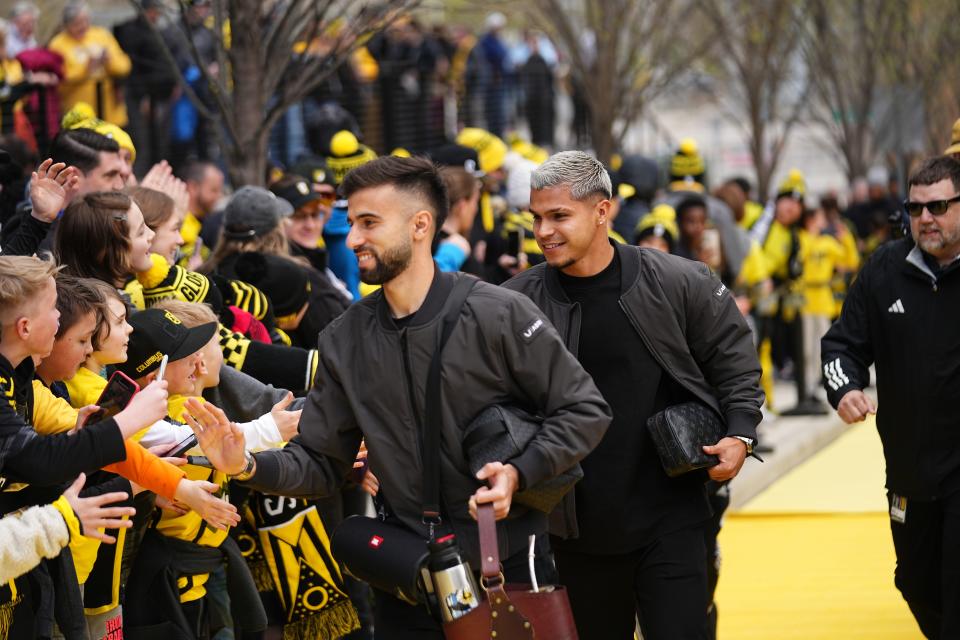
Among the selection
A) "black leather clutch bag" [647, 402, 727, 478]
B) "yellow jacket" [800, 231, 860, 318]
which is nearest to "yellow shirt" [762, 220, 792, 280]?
"yellow jacket" [800, 231, 860, 318]

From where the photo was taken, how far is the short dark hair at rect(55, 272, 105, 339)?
17.1ft

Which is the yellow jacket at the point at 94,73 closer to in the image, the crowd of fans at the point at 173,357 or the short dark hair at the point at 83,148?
the crowd of fans at the point at 173,357

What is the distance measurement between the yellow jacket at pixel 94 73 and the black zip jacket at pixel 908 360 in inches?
333

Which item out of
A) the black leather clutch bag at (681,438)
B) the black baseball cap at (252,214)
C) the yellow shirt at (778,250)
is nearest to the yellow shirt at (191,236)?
the black baseball cap at (252,214)

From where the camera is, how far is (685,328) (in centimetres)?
577

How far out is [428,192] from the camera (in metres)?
4.95

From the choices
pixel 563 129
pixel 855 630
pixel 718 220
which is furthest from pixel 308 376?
pixel 563 129

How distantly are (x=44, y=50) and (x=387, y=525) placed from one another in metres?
9.16

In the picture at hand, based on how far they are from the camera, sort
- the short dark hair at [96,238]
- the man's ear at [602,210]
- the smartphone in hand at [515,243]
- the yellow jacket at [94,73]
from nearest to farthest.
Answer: the man's ear at [602,210] → the short dark hair at [96,238] → the smartphone in hand at [515,243] → the yellow jacket at [94,73]

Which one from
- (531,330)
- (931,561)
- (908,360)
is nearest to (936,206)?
(908,360)

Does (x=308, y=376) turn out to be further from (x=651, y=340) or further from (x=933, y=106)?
(x=933, y=106)

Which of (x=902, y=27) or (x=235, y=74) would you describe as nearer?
(x=235, y=74)

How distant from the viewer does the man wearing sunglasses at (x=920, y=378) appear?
6469 millimetres

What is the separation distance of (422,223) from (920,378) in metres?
2.59
